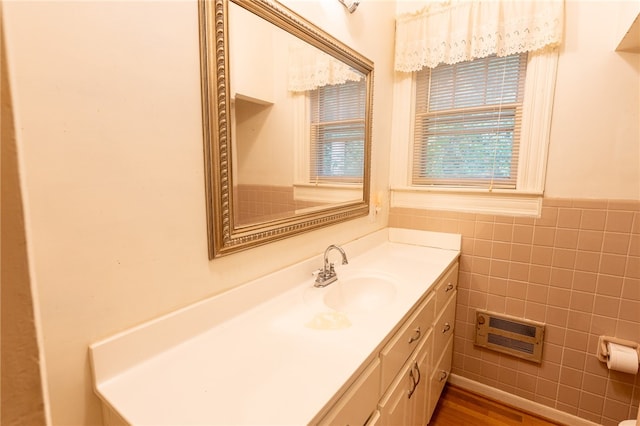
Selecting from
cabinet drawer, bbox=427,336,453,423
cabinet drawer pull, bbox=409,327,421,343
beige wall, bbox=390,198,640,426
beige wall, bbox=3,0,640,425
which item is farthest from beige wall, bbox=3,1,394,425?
beige wall, bbox=390,198,640,426

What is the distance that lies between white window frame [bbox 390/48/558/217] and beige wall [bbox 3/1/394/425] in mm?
1496

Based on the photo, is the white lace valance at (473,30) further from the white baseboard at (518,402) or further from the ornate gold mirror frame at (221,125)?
the white baseboard at (518,402)

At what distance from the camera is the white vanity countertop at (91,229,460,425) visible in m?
0.65

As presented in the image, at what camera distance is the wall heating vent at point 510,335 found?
1793mm

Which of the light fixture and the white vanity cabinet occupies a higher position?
the light fixture

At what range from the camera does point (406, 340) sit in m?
1.14

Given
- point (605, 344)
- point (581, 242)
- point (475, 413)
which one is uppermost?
point (581, 242)

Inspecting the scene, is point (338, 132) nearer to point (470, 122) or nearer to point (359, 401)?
point (470, 122)

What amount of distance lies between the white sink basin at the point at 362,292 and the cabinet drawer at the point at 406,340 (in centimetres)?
16

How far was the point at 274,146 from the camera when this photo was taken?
122 cm

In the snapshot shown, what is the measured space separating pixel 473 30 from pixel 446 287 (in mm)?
1422

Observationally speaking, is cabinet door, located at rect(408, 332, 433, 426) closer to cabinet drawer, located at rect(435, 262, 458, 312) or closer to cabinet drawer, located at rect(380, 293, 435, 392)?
cabinet drawer, located at rect(380, 293, 435, 392)

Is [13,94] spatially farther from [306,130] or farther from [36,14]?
[306,130]

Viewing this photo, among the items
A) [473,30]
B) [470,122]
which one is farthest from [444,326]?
[473,30]
